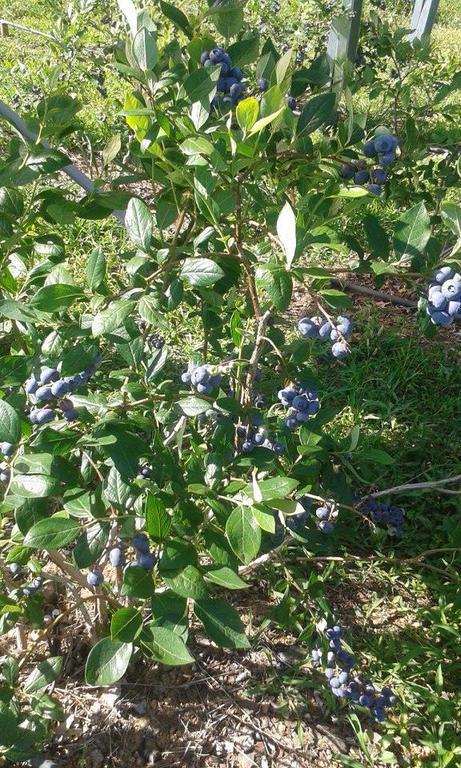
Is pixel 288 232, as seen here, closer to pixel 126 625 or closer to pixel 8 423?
pixel 8 423

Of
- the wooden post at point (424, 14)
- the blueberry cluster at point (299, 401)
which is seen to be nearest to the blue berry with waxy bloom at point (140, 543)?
the blueberry cluster at point (299, 401)

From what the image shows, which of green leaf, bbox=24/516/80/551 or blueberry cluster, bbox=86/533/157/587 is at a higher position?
green leaf, bbox=24/516/80/551

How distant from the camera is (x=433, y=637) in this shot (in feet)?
Answer: 5.51

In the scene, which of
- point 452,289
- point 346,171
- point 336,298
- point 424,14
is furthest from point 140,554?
point 424,14

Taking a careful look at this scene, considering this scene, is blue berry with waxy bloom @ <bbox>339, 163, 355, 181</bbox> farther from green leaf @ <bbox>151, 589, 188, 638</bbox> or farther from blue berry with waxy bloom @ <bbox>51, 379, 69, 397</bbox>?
green leaf @ <bbox>151, 589, 188, 638</bbox>

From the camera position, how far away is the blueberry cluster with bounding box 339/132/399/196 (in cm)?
101

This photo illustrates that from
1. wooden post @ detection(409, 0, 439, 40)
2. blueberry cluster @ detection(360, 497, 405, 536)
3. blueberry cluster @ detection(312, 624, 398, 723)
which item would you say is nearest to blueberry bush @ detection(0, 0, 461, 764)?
blueberry cluster @ detection(312, 624, 398, 723)

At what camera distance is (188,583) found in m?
0.93

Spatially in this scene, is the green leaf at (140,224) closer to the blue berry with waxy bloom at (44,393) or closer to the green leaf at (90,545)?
the blue berry with waxy bloom at (44,393)

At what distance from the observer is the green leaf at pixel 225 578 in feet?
3.14

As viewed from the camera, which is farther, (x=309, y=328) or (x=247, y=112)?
(x=309, y=328)

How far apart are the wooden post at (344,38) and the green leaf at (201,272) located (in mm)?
456

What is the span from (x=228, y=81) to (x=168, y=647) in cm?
85

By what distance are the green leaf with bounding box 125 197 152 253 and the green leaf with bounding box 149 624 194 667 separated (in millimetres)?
545
